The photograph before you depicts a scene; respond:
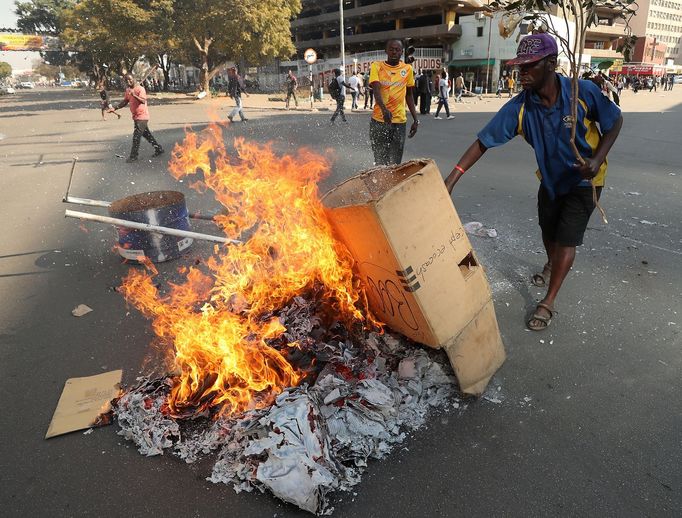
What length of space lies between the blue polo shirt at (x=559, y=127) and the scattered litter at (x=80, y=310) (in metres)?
3.75

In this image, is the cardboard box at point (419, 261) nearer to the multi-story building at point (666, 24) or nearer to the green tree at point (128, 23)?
the green tree at point (128, 23)

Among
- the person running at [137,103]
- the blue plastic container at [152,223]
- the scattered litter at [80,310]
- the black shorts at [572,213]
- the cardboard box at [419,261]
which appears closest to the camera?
the cardboard box at [419,261]

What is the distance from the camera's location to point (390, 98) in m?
5.82

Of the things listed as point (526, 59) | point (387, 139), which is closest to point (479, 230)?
point (387, 139)

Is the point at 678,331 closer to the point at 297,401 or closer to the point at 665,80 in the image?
the point at 297,401

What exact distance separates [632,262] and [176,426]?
4.51m

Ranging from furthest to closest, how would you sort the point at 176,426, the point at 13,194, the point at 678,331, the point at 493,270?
the point at 13,194 → the point at 493,270 → the point at 678,331 → the point at 176,426

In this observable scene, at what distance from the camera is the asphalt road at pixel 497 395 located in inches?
81.2

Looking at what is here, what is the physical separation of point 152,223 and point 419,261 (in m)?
3.27

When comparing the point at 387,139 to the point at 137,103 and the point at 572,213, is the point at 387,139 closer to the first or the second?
the point at 572,213

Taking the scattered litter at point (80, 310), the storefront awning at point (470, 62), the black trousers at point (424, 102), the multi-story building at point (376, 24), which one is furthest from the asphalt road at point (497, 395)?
the multi-story building at point (376, 24)

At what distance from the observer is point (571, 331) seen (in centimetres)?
330

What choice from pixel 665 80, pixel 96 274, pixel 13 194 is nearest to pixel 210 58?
pixel 13 194

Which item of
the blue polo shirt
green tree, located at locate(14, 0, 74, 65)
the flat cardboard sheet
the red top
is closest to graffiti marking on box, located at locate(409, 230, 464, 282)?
the blue polo shirt
